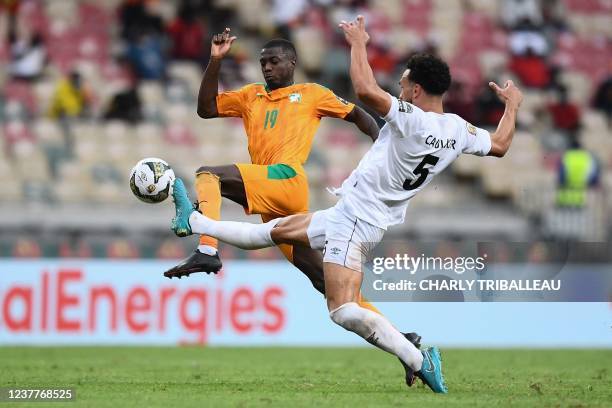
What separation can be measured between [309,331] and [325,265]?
631 cm

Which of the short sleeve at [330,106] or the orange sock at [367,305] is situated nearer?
the orange sock at [367,305]

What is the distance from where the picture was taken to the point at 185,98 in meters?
19.0

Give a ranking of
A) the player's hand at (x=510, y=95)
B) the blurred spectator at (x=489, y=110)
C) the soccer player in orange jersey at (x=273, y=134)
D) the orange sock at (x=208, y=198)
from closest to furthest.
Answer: the orange sock at (x=208, y=198) < the player's hand at (x=510, y=95) < the soccer player in orange jersey at (x=273, y=134) < the blurred spectator at (x=489, y=110)

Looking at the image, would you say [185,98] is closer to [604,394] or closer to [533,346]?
[533,346]

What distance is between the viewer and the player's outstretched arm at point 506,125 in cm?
887

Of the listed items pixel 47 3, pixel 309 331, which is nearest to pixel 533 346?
pixel 309 331

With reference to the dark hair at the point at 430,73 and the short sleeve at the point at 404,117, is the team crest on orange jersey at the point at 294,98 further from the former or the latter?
the short sleeve at the point at 404,117

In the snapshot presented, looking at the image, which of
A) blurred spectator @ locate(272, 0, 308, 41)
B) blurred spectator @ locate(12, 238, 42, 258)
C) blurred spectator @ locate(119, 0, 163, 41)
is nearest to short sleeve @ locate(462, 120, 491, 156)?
blurred spectator @ locate(12, 238, 42, 258)

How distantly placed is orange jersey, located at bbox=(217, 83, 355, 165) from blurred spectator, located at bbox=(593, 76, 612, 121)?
11203 mm

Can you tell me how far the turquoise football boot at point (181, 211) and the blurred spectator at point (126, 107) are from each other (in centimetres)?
939

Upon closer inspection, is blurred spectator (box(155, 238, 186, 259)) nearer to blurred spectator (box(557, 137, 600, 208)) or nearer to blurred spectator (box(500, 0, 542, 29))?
blurred spectator (box(557, 137, 600, 208))

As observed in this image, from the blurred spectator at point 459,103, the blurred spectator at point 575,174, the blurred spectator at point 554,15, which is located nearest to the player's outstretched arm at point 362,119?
the blurred spectator at point 575,174

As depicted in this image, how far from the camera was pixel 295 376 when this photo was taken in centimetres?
1019

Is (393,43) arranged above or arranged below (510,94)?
above
